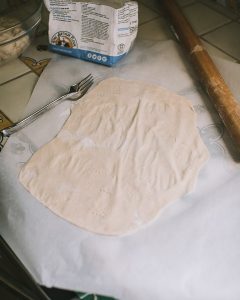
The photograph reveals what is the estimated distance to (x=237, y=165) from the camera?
24.4 inches

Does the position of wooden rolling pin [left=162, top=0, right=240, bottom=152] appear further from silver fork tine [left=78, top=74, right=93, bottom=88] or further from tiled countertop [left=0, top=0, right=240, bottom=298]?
silver fork tine [left=78, top=74, right=93, bottom=88]

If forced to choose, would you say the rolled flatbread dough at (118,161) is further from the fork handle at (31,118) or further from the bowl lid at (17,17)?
the bowl lid at (17,17)

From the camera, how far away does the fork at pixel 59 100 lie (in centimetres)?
67

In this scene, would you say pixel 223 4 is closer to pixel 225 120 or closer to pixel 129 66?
pixel 129 66

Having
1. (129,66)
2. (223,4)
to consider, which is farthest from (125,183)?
(223,4)

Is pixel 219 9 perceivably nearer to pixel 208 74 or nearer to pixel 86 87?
pixel 208 74

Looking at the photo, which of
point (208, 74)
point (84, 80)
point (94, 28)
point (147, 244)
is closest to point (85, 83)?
point (84, 80)

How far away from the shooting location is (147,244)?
52 centimetres

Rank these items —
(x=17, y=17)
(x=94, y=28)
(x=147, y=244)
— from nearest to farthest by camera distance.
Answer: (x=147, y=244), (x=94, y=28), (x=17, y=17)

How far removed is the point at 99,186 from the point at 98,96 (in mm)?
212

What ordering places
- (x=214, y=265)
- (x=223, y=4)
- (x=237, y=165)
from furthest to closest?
(x=223, y=4), (x=237, y=165), (x=214, y=265)

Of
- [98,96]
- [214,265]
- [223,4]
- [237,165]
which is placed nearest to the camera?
[214,265]

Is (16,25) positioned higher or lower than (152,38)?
higher

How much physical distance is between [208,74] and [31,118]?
33 cm
